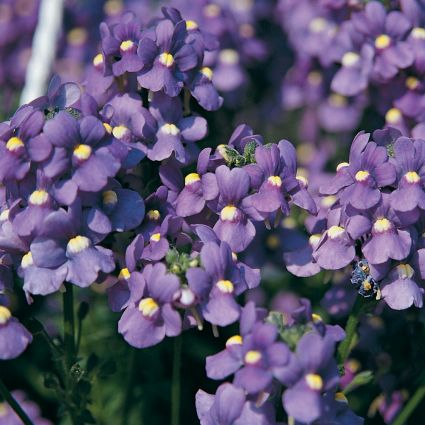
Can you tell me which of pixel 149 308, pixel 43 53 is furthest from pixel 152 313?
pixel 43 53

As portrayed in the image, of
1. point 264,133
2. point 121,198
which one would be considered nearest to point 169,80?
point 121,198

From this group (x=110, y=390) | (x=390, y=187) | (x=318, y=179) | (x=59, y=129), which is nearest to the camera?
(x=59, y=129)

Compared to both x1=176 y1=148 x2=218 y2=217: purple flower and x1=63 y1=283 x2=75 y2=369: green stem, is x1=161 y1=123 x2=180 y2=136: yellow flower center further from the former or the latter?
x1=63 y1=283 x2=75 y2=369: green stem

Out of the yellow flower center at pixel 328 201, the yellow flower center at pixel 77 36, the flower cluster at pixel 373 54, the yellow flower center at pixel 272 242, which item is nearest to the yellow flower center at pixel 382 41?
the flower cluster at pixel 373 54

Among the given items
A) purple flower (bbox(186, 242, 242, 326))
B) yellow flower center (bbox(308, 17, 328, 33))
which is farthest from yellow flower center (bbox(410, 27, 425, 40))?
purple flower (bbox(186, 242, 242, 326))

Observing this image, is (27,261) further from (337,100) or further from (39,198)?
(337,100)

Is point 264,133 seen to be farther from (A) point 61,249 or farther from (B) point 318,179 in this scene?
(A) point 61,249

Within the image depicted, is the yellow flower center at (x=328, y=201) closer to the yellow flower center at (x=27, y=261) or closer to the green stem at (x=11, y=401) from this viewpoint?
the yellow flower center at (x=27, y=261)

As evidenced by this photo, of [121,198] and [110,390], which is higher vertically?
[121,198]
